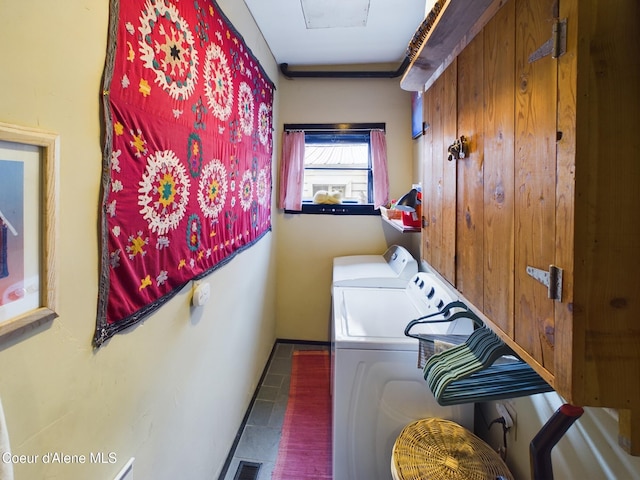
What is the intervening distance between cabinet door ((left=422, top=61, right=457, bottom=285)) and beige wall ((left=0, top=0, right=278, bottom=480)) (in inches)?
40.5

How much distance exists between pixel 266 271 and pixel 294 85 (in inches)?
70.1

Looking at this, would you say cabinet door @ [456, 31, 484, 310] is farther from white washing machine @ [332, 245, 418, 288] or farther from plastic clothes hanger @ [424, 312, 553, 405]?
white washing machine @ [332, 245, 418, 288]

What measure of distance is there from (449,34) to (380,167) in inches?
74.0

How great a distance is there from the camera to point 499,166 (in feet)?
2.60

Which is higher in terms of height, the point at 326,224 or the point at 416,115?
the point at 416,115

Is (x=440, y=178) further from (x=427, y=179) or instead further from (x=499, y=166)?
(x=499, y=166)

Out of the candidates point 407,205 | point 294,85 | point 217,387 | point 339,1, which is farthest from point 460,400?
point 294,85

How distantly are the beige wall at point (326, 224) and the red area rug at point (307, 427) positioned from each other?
20.3 inches

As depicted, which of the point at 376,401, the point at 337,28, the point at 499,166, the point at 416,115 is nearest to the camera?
the point at 499,166

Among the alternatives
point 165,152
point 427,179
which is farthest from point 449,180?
point 165,152

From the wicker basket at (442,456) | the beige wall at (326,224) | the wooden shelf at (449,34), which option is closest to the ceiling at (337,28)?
the beige wall at (326,224)

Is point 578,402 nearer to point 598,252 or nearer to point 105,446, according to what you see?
point 598,252

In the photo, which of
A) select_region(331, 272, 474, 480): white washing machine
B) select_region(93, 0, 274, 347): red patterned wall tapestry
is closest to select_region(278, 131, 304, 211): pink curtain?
select_region(93, 0, 274, 347): red patterned wall tapestry

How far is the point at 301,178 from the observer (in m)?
2.96
